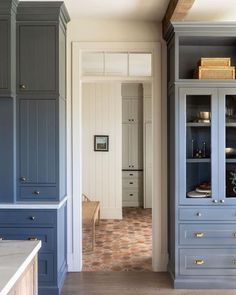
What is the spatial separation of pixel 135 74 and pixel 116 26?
22.6 inches

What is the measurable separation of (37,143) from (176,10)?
1808 mm

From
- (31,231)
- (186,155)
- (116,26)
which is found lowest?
(31,231)

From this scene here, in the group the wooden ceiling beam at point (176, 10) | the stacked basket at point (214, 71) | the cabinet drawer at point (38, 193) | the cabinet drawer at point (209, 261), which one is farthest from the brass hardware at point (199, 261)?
the wooden ceiling beam at point (176, 10)

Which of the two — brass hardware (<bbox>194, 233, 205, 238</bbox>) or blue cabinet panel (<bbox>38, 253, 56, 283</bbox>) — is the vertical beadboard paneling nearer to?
brass hardware (<bbox>194, 233, 205, 238</bbox>)

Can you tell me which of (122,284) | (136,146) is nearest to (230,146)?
(122,284)

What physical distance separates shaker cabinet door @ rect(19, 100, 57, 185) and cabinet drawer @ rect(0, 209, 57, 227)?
29 centimetres

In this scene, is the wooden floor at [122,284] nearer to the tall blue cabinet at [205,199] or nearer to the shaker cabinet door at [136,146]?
the tall blue cabinet at [205,199]

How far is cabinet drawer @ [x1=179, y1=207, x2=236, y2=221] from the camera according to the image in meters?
3.48

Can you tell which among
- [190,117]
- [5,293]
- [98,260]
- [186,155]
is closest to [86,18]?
[190,117]

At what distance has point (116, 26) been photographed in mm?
3930

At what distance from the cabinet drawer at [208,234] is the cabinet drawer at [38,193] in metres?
1.33

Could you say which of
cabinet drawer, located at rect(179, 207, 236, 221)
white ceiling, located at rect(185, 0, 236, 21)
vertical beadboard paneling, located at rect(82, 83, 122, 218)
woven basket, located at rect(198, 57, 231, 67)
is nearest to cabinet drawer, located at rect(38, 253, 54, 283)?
cabinet drawer, located at rect(179, 207, 236, 221)

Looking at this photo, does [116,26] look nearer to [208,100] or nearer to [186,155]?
[208,100]

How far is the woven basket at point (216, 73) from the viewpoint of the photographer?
11.5 feet
